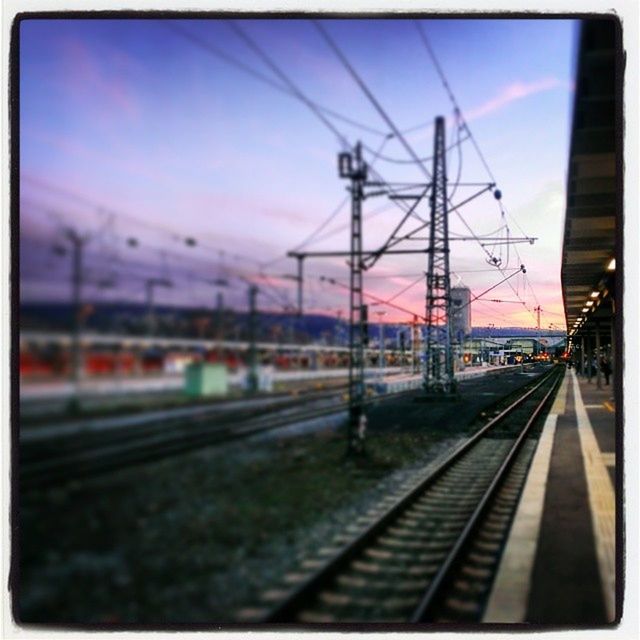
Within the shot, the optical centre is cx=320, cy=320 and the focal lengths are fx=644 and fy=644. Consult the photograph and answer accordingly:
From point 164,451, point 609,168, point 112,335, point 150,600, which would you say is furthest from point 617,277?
point 164,451

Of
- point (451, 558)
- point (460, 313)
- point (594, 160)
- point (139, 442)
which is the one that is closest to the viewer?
point (451, 558)

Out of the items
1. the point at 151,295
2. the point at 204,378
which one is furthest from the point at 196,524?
the point at 204,378

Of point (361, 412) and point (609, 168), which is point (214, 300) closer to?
point (361, 412)

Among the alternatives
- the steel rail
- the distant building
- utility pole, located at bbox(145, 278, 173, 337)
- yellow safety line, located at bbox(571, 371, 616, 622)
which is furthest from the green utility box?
yellow safety line, located at bbox(571, 371, 616, 622)

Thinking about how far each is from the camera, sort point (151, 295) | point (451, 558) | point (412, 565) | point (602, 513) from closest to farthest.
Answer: point (451, 558), point (412, 565), point (602, 513), point (151, 295)

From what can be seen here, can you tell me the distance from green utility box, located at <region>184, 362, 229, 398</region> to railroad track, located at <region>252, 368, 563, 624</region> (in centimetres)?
516

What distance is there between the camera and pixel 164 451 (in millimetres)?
11672

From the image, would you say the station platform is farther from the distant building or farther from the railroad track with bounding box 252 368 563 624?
the distant building

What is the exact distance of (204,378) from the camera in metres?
14.1

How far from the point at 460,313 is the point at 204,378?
27.5 feet

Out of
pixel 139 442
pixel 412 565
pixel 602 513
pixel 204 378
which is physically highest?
pixel 204 378

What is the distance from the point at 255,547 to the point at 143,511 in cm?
207

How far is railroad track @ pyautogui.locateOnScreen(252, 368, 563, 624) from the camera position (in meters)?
5.66

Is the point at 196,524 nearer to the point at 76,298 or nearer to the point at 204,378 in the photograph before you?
the point at 76,298
